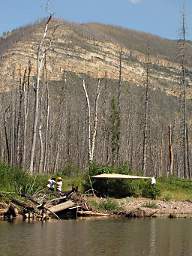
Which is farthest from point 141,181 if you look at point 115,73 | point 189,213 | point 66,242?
point 115,73

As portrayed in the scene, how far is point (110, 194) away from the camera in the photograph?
36.5 metres

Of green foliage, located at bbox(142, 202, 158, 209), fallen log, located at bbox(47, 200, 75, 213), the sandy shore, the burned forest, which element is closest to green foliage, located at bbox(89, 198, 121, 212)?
the sandy shore

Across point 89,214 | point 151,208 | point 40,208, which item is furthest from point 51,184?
point 151,208

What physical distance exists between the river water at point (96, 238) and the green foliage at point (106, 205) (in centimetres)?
328

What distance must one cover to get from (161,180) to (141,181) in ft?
20.7

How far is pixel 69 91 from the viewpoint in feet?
304

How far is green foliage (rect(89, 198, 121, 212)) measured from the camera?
31570 mm

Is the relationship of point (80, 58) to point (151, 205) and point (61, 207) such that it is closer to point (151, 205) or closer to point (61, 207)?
point (151, 205)

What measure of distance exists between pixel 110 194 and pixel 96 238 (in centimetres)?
1543

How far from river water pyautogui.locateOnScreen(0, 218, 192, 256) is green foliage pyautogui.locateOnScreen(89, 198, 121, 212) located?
3282mm

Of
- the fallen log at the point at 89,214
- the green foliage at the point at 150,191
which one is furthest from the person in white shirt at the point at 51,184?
the green foliage at the point at 150,191

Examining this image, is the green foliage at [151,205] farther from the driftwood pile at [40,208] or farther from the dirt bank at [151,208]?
the driftwood pile at [40,208]

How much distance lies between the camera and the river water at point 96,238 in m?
17.9

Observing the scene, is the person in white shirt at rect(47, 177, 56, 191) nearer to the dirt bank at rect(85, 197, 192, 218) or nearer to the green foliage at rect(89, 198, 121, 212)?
the green foliage at rect(89, 198, 121, 212)
